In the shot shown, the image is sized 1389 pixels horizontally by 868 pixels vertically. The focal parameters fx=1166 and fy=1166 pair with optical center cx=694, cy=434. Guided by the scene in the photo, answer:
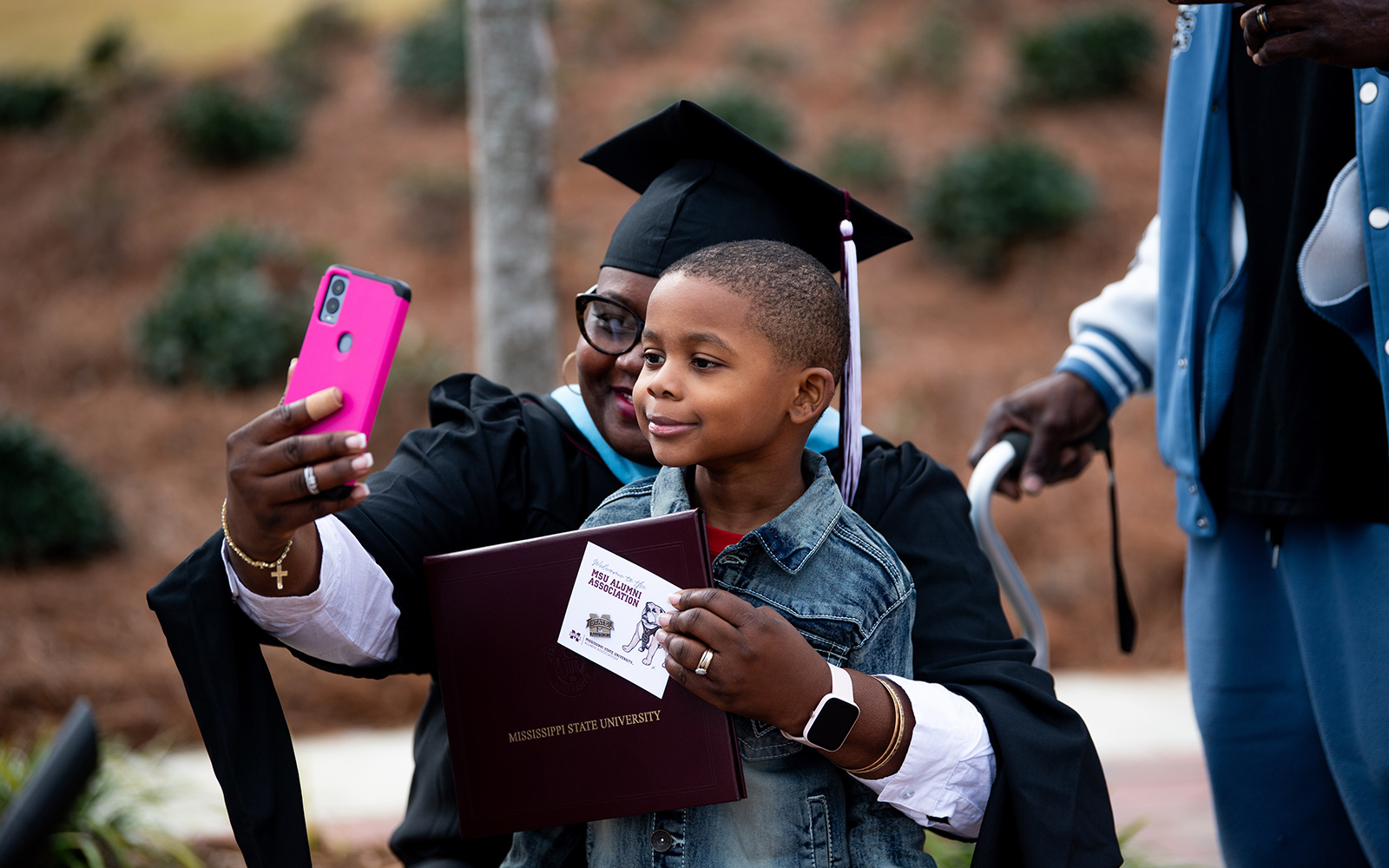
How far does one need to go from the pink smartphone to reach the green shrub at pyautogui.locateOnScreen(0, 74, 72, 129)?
38.6 feet

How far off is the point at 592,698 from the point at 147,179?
1235 cm

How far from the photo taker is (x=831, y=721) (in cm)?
167

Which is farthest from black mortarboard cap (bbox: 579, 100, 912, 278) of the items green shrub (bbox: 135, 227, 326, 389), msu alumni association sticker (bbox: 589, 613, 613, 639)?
green shrub (bbox: 135, 227, 326, 389)

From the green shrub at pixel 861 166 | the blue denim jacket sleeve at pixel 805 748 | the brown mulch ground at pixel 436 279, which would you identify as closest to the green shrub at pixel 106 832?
the brown mulch ground at pixel 436 279

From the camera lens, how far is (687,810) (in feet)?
6.07

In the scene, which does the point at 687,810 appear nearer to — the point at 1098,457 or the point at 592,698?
the point at 592,698

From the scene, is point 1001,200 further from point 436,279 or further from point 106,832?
point 106,832

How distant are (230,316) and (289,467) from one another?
299 inches

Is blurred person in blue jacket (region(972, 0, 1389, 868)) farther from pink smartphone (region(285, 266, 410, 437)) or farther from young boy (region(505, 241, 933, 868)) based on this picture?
pink smartphone (region(285, 266, 410, 437))

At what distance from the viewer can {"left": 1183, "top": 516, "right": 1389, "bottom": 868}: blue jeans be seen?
2.07 meters

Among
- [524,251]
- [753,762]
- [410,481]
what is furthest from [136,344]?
[753,762]

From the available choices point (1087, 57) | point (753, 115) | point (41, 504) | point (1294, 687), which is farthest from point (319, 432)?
point (1087, 57)

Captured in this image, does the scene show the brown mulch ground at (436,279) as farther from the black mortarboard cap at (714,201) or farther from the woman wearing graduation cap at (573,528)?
the black mortarboard cap at (714,201)

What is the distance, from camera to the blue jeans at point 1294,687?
6.79ft
